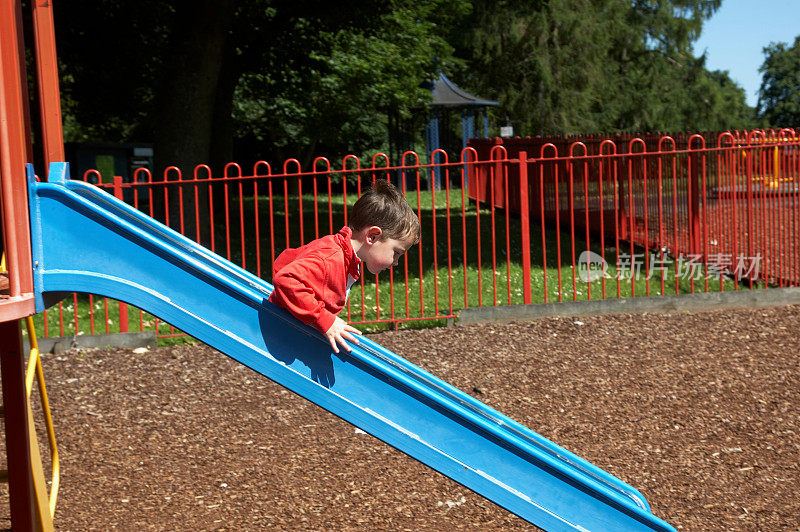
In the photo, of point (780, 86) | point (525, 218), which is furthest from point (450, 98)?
point (780, 86)

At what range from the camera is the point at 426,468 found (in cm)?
497

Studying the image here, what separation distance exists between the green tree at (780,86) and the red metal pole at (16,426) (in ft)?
253

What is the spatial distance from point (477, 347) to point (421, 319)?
2.97 feet

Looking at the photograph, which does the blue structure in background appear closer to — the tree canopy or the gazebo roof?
the gazebo roof

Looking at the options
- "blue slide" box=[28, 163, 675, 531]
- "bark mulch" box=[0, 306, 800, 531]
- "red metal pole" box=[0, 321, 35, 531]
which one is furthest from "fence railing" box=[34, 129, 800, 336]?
"blue slide" box=[28, 163, 675, 531]

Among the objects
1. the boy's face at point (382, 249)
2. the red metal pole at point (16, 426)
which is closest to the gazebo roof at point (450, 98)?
the red metal pole at point (16, 426)

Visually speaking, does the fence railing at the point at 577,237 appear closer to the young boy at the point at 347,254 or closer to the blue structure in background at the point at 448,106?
the young boy at the point at 347,254

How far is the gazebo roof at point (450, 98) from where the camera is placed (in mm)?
26906

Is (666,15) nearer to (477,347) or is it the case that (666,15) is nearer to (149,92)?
(149,92)

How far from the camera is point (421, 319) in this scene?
830 centimetres

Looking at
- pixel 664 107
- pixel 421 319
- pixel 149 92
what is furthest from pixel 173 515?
pixel 664 107

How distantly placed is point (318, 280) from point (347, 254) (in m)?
0.21

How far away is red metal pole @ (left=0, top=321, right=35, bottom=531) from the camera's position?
3.31 meters

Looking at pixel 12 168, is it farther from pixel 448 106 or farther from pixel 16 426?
pixel 448 106
